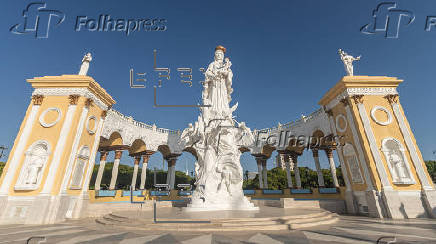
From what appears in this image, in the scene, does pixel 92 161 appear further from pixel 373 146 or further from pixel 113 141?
pixel 373 146

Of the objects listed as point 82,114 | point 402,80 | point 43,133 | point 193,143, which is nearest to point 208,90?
point 193,143

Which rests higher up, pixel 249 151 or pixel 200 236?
pixel 249 151

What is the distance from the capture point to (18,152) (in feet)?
40.8

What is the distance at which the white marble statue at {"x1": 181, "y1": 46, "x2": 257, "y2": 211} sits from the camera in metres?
11.3

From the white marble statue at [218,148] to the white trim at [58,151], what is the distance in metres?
7.71

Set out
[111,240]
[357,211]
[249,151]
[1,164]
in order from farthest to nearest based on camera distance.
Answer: [1,164], [249,151], [357,211], [111,240]

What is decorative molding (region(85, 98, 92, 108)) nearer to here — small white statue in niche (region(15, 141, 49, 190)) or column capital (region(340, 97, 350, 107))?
small white statue in niche (region(15, 141, 49, 190))

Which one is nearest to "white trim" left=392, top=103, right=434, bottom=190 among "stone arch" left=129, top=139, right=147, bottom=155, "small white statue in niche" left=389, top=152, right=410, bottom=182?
"small white statue in niche" left=389, top=152, right=410, bottom=182

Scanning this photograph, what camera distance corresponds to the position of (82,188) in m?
14.1

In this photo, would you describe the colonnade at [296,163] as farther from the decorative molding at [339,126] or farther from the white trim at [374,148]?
the white trim at [374,148]

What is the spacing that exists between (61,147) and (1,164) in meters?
44.4

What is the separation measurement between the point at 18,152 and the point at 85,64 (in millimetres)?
7434

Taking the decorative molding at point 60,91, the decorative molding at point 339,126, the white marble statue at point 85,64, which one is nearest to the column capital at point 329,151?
the decorative molding at point 339,126

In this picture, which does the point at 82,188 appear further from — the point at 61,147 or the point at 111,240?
the point at 111,240
